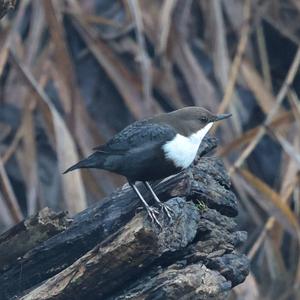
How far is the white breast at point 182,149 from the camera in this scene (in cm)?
368

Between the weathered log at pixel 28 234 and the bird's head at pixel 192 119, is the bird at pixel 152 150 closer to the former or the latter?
the bird's head at pixel 192 119

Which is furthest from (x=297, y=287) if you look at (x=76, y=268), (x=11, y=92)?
(x=76, y=268)

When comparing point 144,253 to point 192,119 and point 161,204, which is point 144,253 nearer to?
point 161,204

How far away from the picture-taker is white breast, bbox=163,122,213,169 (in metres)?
3.68

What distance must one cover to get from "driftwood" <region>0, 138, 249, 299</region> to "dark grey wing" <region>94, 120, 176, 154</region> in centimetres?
17

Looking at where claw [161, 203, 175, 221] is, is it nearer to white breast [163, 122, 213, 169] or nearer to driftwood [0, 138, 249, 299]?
driftwood [0, 138, 249, 299]

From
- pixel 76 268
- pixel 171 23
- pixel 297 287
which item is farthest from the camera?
pixel 171 23

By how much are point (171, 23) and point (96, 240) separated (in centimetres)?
324

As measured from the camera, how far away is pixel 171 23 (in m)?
6.63

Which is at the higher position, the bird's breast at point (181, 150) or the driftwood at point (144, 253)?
the bird's breast at point (181, 150)

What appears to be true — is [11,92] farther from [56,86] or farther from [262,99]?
[262,99]

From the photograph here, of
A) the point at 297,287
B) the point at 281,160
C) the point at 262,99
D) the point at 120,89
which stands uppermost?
the point at 120,89

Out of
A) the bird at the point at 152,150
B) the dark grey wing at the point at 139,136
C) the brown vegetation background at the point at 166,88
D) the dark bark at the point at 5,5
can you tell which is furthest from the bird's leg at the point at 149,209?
the brown vegetation background at the point at 166,88

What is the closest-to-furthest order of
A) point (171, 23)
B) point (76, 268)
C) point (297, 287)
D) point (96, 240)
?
point (76, 268), point (96, 240), point (297, 287), point (171, 23)
